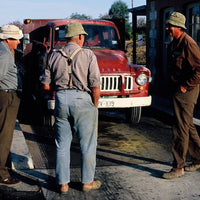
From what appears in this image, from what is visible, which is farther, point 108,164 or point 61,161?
point 108,164

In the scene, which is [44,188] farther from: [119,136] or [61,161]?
[119,136]

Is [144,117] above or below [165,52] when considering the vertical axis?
below

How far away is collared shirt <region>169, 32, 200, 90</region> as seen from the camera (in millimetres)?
4805

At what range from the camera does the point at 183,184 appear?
4.73 meters

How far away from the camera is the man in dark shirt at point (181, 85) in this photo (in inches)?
191

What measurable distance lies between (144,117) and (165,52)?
5.42m

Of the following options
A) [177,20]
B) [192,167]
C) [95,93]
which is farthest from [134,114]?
[95,93]

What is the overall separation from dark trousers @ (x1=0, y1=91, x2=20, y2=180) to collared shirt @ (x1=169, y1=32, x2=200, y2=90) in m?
2.12

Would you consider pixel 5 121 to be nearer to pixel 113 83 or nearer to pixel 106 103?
pixel 106 103

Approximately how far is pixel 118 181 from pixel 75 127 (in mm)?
1035

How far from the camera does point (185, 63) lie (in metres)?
4.88

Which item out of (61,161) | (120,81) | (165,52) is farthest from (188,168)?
(165,52)

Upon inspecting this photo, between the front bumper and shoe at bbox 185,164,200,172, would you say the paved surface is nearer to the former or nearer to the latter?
shoe at bbox 185,164,200,172

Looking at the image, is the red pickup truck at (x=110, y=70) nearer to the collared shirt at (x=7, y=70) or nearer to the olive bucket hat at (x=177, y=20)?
the collared shirt at (x=7, y=70)
